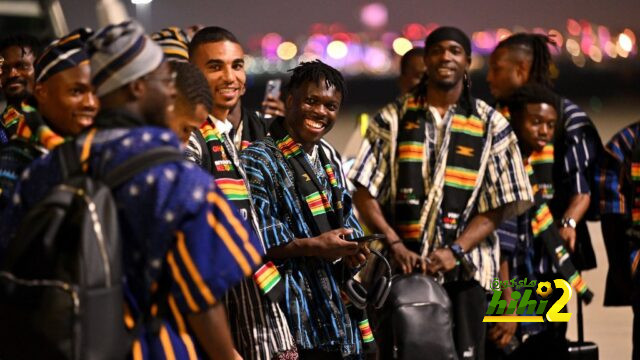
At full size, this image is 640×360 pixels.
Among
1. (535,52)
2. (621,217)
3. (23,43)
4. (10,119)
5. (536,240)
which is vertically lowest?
(536,240)

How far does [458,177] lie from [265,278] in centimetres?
178

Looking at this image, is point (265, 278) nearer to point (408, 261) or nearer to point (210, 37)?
point (210, 37)

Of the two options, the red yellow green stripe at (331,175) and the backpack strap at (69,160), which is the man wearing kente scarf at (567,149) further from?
the backpack strap at (69,160)

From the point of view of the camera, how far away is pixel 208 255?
11.4 ft

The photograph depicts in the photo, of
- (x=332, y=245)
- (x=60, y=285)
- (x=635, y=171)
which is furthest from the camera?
(x=635, y=171)

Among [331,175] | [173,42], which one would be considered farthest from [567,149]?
[173,42]

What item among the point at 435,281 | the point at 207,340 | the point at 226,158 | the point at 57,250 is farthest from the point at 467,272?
the point at 57,250

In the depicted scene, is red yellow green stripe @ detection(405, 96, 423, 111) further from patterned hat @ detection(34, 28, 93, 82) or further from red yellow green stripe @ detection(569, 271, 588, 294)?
patterned hat @ detection(34, 28, 93, 82)

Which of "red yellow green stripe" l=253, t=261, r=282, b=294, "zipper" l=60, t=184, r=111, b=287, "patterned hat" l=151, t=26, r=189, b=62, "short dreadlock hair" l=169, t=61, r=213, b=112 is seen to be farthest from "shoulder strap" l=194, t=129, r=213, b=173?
"zipper" l=60, t=184, r=111, b=287

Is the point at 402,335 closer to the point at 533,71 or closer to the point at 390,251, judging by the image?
the point at 390,251

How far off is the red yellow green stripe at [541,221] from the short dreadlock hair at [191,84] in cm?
342

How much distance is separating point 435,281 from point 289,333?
121 cm

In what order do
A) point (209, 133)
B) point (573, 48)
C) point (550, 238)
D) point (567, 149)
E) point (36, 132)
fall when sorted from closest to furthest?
point (36, 132) < point (209, 133) < point (550, 238) < point (567, 149) < point (573, 48)

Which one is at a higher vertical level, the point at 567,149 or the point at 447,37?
the point at 447,37
